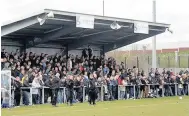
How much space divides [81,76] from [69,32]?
3554mm

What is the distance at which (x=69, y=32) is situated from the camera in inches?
1050

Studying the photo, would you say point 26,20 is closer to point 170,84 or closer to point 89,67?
point 89,67

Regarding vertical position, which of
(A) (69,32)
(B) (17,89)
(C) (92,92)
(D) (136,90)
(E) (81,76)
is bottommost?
(D) (136,90)

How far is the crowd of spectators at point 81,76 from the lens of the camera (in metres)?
22.1

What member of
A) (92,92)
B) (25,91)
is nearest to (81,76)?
(92,92)

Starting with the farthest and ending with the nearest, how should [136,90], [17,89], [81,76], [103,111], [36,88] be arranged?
[136,90] < [81,76] < [36,88] < [17,89] < [103,111]

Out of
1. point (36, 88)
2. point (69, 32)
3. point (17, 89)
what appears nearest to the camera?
point (17, 89)

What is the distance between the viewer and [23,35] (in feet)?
91.2

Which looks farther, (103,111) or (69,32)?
(69,32)

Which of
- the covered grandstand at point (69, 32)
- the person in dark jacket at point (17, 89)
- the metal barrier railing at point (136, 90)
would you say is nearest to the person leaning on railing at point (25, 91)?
the metal barrier railing at point (136, 90)

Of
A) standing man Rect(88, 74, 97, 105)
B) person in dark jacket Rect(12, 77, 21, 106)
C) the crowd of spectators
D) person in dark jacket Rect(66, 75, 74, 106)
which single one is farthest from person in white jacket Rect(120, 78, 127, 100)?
person in dark jacket Rect(12, 77, 21, 106)

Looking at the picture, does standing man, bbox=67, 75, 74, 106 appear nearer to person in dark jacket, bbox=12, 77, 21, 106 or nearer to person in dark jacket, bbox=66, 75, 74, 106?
person in dark jacket, bbox=66, 75, 74, 106

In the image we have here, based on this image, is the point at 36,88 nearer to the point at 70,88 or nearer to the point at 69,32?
the point at 70,88

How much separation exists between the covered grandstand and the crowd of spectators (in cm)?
125
